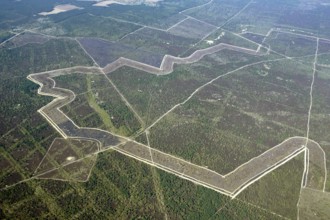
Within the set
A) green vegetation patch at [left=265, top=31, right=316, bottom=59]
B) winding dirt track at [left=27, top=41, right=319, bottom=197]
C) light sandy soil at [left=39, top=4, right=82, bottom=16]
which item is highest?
light sandy soil at [left=39, top=4, right=82, bottom=16]

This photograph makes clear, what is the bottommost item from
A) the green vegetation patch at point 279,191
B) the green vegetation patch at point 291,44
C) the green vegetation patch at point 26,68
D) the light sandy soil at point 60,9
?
the green vegetation patch at point 291,44

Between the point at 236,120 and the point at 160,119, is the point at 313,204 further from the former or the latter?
the point at 160,119

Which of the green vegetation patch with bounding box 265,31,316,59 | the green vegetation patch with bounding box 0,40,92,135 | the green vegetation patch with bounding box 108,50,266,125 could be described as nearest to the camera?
the green vegetation patch with bounding box 0,40,92,135

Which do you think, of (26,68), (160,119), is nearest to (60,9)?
(26,68)

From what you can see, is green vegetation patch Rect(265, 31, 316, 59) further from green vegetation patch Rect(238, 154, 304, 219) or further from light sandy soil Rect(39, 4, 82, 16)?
light sandy soil Rect(39, 4, 82, 16)

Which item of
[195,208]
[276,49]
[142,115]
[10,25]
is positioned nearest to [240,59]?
[276,49]

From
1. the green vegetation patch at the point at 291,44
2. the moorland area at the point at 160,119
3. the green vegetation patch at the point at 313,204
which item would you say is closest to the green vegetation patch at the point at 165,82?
the moorland area at the point at 160,119

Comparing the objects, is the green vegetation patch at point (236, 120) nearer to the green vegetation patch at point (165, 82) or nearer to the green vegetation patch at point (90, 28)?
the green vegetation patch at point (165, 82)

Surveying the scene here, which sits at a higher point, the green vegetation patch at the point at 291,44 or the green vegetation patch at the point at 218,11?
the green vegetation patch at the point at 218,11

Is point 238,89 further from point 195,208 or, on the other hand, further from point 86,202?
point 86,202

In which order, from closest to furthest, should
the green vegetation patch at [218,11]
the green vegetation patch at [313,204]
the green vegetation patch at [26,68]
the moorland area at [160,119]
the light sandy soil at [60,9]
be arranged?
the green vegetation patch at [313,204] → the moorland area at [160,119] → the green vegetation patch at [26,68] → the light sandy soil at [60,9] → the green vegetation patch at [218,11]

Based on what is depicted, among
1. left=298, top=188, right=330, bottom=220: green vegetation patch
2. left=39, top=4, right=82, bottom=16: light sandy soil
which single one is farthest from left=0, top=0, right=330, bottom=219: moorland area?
left=39, top=4, right=82, bottom=16: light sandy soil

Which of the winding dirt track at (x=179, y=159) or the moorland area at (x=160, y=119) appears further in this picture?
the winding dirt track at (x=179, y=159)
